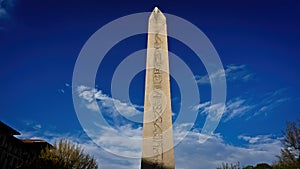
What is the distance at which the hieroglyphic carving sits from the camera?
742 centimetres

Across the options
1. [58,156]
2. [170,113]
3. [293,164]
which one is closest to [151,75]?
[170,113]

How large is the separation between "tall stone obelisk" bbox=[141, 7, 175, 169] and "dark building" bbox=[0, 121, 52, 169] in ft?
83.1

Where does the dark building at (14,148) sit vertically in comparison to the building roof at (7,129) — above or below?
below

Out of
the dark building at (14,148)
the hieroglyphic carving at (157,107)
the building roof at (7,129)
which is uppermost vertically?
the building roof at (7,129)

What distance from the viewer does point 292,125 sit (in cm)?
1969

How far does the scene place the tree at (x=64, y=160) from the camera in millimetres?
23453

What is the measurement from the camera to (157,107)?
824 cm

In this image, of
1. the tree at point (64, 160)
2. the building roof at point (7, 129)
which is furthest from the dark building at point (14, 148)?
the tree at point (64, 160)

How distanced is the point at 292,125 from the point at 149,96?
51.1 ft

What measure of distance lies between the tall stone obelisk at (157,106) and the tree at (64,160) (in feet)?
58.8

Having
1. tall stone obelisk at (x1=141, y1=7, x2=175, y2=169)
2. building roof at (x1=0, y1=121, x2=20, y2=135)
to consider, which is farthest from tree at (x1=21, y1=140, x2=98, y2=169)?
tall stone obelisk at (x1=141, y1=7, x2=175, y2=169)

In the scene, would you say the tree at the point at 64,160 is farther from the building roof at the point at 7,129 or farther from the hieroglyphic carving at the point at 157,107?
the hieroglyphic carving at the point at 157,107

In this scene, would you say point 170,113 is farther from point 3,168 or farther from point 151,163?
point 3,168

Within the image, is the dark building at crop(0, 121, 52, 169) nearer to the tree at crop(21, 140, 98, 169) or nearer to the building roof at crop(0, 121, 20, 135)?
the building roof at crop(0, 121, 20, 135)
